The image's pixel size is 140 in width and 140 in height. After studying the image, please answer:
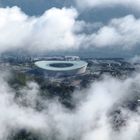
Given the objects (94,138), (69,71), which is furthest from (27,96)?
(69,71)

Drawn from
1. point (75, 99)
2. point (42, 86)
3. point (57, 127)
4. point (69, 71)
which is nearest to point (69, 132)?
point (57, 127)

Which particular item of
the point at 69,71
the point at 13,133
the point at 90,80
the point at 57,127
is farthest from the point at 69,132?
the point at 69,71

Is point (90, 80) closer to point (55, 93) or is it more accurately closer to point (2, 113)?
point (55, 93)

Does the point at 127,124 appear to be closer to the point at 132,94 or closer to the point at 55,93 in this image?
the point at 132,94

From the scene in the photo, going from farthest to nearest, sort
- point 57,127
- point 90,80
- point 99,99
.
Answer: point 90,80 < point 99,99 < point 57,127

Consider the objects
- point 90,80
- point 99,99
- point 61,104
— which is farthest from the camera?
point 90,80

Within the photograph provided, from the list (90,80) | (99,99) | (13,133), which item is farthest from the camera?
(90,80)

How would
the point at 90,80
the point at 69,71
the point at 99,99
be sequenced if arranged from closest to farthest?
1. the point at 99,99
2. the point at 90,80
3. the point at 69,71

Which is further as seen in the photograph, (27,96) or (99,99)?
(99,99)

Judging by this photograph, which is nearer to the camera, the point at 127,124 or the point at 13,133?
the point at 13,133
